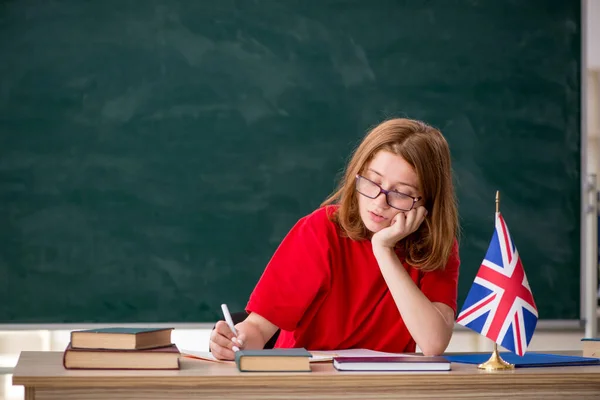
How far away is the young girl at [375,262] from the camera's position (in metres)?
1.92

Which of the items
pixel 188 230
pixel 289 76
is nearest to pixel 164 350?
pixel 188 230

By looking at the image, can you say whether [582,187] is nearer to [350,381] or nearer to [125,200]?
[125,200]

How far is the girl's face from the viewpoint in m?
1.95

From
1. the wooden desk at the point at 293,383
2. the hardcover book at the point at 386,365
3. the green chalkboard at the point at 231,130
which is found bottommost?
the wooden desk at the point at 293,383

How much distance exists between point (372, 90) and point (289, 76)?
40 centimetres

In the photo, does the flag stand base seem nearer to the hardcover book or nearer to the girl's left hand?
the hardcover book

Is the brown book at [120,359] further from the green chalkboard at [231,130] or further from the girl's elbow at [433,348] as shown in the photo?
the green chalkboard at [231,130]

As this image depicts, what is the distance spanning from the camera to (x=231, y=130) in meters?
3.52

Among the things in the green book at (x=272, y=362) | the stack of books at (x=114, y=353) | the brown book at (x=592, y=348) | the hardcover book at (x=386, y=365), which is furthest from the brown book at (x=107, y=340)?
the brown book at (x=592, y=348)

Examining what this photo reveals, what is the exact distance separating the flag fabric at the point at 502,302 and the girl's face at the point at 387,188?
1.03 ft

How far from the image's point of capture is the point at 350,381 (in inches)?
56.5

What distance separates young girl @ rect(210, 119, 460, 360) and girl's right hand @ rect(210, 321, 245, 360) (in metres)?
0.17

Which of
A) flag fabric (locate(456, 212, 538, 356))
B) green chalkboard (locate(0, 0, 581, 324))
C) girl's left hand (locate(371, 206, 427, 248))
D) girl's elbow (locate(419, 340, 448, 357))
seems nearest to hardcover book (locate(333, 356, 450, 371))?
flag fabric (locate(456, 212, 538, 356))

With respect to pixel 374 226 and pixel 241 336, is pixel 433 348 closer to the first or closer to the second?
pixel 374 226
